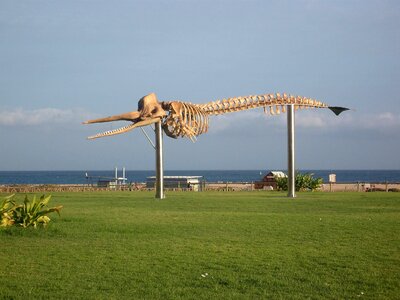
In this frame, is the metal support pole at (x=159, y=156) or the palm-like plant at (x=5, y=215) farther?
the metal support pole at (x=159, y=156)

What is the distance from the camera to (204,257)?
11.2 meters

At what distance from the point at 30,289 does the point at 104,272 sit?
146 centimetres

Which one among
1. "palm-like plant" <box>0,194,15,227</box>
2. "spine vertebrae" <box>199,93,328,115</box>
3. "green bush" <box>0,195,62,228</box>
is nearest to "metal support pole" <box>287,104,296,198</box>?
"spine vertebrae" <box>199,93,328,115</box>

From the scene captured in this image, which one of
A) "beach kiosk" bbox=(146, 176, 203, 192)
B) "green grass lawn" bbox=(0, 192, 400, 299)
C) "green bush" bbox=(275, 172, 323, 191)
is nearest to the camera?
"green grass lawn" bbox=(0, 192, 400, 299)

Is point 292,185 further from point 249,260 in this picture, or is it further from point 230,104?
point 249,260

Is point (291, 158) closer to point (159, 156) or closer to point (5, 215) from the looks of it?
point (159, 156)

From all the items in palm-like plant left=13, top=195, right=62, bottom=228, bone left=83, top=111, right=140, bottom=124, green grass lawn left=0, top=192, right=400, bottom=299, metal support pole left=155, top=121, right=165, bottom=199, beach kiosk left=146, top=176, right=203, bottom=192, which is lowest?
green grass lawn left=0, top=192, right=400, bottom=299

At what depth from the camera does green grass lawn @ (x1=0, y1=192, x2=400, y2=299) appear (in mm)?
8750

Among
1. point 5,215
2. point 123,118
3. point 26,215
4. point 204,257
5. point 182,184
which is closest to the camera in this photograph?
point 204,257

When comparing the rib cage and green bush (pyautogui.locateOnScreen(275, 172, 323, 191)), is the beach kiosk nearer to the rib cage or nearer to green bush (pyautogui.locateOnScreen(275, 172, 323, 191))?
green bush (pyautogui.locateOnScreen(275, 172, 323, 191))

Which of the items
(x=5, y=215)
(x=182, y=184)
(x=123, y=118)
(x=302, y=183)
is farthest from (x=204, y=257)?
(x=182, y=184)

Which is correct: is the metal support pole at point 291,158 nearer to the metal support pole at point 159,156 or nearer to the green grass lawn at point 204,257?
the metal support pole at point 159,156

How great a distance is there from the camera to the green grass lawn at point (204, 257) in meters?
8.75

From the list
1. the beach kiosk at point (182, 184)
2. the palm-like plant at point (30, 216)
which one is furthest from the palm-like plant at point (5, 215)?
the beach kiosk at point (182, 184)
